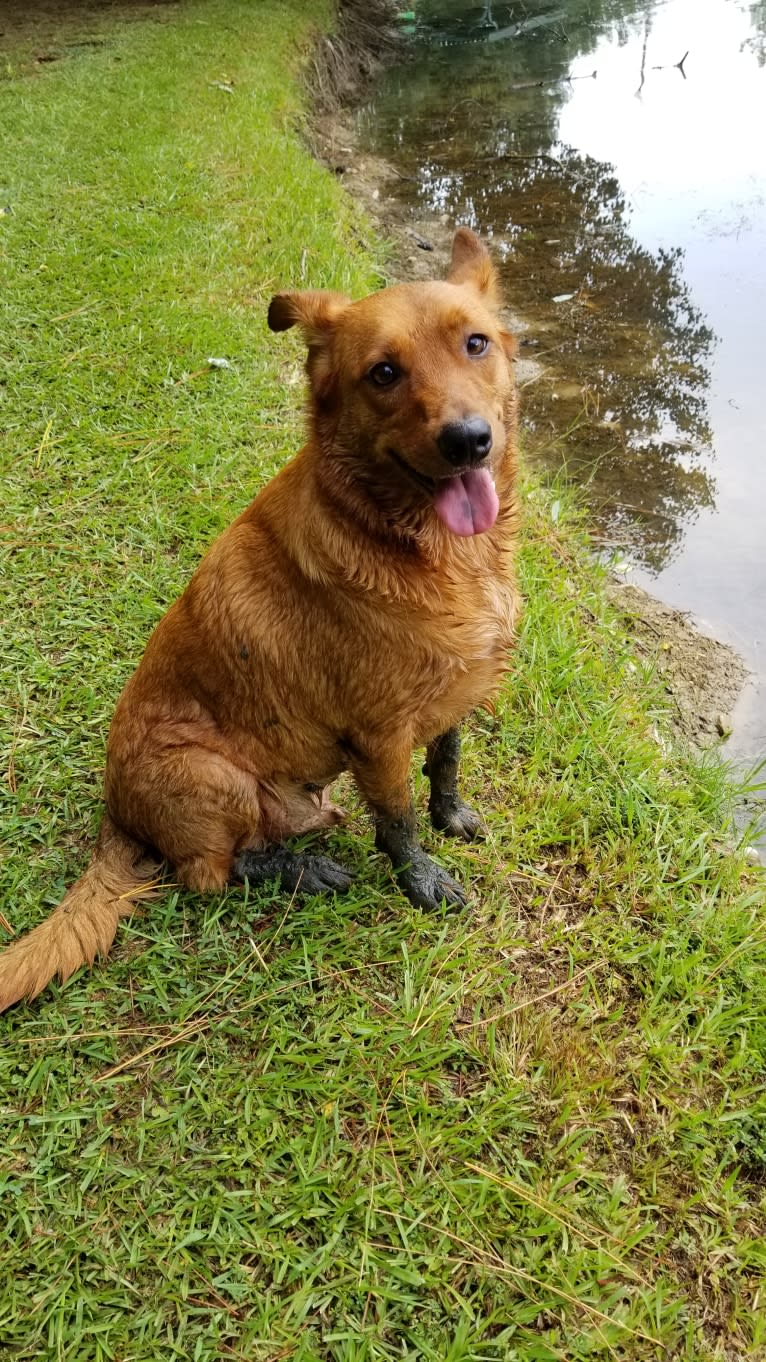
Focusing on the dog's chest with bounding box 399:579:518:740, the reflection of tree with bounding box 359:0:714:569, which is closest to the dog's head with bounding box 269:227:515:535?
the dog's chest with bounding box 399:579:518:740

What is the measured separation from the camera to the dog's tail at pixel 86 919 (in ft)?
7.51

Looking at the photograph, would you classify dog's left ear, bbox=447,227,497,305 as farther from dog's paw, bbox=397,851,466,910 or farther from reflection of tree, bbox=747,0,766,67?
reflection of tree, bbox=747,0,766,67

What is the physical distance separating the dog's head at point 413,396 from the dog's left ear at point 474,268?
11.1 inches

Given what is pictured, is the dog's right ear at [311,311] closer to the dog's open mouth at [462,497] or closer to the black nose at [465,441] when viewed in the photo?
the dog's open mouth at [462,497]

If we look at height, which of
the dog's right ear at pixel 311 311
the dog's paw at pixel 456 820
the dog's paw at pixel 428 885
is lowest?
the dog's paw at pixel 428 885

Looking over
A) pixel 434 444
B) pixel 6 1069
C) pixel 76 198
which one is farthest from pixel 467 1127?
pixel 76 198

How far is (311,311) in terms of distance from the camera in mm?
2219

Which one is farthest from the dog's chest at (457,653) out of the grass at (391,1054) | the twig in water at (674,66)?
the twig in water at (674,66)

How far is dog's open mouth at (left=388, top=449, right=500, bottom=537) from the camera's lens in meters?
2.03

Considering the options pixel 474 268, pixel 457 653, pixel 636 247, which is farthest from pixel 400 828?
pixel 636 247

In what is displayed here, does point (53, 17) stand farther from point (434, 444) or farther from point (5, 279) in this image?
point (434, 444)

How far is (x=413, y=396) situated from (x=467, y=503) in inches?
11.1

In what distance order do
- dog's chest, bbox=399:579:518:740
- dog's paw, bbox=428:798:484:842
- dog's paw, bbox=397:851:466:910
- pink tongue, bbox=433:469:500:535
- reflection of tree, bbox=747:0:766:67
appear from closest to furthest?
1. pink tongue, bbox=433:469:500:535
2. dog's chest, bbox=399:579:518:740
3. dog's paw, bbox=397:851:466:910
4. dog's paw, bbox=428:798:484:842
5. reflection of tree, bbox=747:0:766:67

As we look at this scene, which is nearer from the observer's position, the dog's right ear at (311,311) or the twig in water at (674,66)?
the dog's right ear at (311,311)
